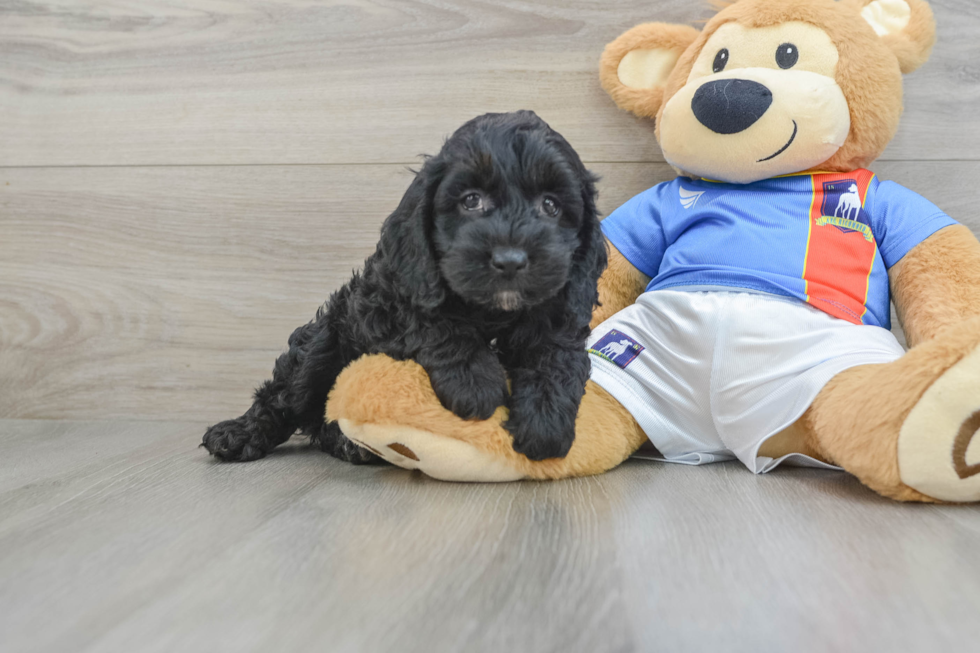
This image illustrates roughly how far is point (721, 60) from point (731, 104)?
0.58ft

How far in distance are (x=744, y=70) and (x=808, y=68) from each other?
0.13 metres

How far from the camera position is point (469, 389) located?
4.00 feet

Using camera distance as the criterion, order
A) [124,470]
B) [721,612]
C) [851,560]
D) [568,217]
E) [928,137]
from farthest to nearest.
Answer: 1. [928,137]
2. [124,470]
3. [568,217]
4. [851,560]
5. [721,612]

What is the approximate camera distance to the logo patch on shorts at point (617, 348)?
1.48 metres

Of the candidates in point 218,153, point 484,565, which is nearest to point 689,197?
point 484,565

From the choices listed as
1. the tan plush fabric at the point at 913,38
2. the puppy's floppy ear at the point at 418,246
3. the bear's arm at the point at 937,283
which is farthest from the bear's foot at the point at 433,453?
the tan plush fabric at the point at 913,38

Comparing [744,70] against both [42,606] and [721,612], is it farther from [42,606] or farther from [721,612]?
[42,606]

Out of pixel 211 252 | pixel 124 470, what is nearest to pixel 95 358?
pixel 211 252

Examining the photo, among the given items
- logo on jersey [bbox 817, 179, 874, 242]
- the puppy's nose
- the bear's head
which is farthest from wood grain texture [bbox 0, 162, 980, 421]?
logo on jersey [bbox 817, 179, 874, 242]

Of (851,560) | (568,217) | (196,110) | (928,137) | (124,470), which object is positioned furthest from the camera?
(196,110)

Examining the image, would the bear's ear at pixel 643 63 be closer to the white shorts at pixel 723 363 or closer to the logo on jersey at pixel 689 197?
the logo on jersey at pixel 689 197

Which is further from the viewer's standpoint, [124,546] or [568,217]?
[568,217]

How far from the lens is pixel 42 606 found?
78 cm

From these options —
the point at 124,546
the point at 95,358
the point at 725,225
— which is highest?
the point at 725,225
